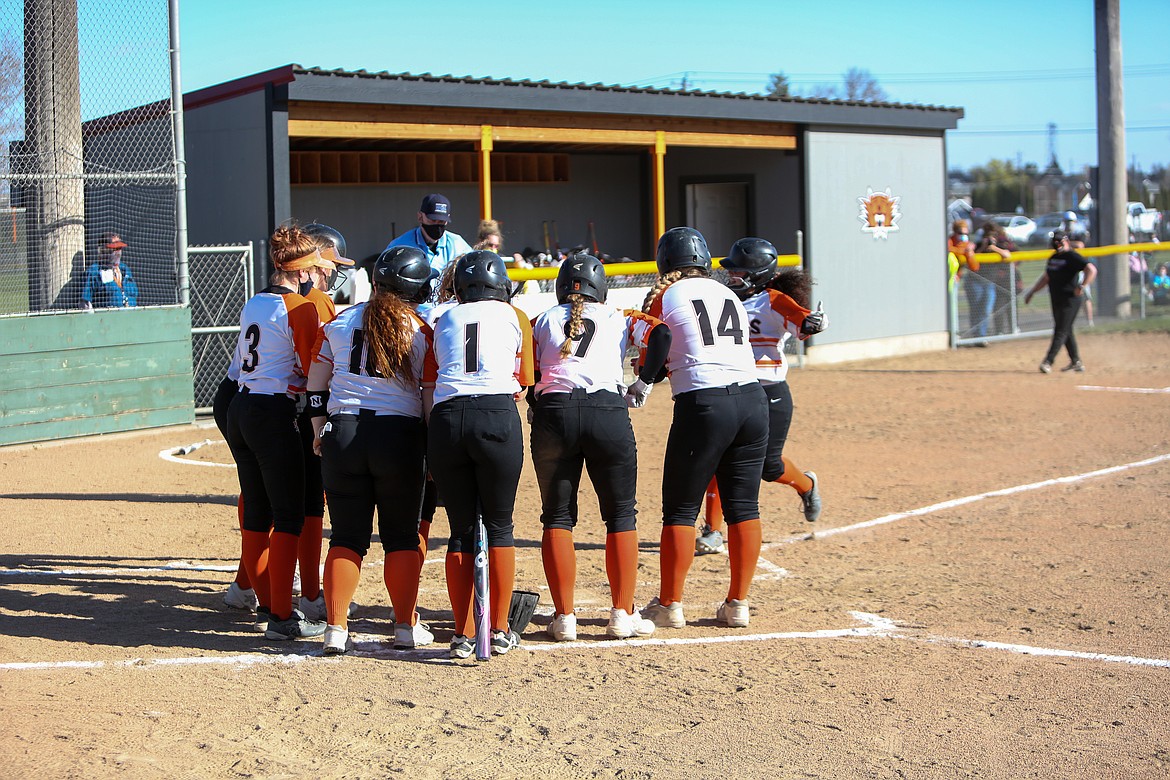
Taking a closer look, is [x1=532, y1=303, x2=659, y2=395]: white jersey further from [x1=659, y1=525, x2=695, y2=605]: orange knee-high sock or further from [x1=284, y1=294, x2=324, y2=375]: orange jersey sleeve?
[x1=284, y1=294, x2=324, y2=375]: orange jersey sleeve

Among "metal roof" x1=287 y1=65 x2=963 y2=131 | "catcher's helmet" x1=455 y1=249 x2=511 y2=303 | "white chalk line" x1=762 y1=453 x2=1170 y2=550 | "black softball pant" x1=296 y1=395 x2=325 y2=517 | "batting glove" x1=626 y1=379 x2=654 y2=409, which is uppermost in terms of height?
"metal roof" x1=287 y1=65 x2=963 y2=131

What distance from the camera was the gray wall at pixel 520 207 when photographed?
1920cm

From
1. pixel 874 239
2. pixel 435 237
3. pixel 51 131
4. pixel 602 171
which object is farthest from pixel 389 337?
pixel 602 171

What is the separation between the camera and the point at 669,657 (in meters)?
5.31

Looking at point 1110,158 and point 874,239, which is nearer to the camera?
point 874,239

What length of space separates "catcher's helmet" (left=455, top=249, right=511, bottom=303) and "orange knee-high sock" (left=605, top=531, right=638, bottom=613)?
4.11 ft

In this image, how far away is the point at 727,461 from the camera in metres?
5.90

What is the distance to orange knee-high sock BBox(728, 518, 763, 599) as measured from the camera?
5.85 meters

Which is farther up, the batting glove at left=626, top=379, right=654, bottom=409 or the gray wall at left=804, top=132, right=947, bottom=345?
the gray wall at left=804, top=132, right=947, bottom=345

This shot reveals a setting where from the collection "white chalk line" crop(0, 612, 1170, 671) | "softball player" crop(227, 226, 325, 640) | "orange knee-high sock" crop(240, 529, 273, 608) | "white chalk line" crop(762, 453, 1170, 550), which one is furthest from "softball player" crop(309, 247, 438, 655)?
"white chalk line" crop(762, 453, 1170, 550)

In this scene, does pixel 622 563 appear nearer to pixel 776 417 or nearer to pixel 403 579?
pixel 403 579

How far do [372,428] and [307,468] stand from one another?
33.0 inches

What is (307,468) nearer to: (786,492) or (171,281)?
(786,492)

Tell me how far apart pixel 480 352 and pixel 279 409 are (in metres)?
1.10
